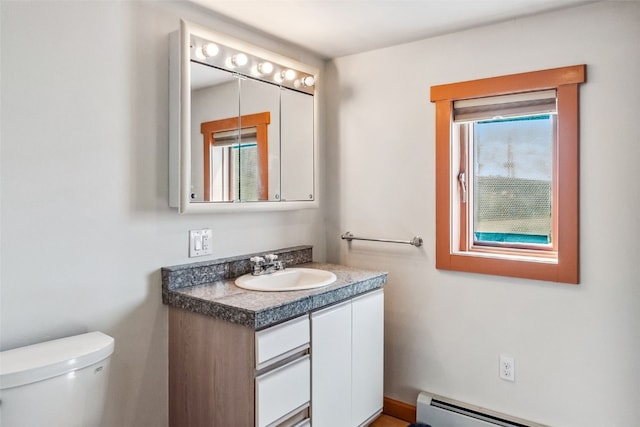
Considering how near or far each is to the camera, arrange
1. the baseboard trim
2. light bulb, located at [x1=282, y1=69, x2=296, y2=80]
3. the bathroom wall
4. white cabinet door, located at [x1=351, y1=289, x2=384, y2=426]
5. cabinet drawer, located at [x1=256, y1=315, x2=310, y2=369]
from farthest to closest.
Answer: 1. the baseboard trim
2. light bulb, located at [x1=282, y1=69, x2=296, y2=80]
3. white cabinet door, located at [x1=351, y1=289, x2=384, y2=426]
4. cabinet drawer, located at [x1=256, y1=315, x2=310, y2=369]
5. the bathroom wall

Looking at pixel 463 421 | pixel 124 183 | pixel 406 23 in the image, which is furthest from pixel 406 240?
pixel 124 183

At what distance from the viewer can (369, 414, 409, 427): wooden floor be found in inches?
95.0

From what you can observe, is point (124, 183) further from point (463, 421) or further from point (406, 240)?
point (463, 421)

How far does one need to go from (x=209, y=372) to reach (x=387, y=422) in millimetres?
1233

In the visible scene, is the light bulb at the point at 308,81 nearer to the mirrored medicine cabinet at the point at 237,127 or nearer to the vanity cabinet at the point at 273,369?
the mirrored medicine cabinet at the point at 237,127

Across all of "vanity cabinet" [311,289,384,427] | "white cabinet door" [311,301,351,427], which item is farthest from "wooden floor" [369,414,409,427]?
"white cabinet door" [311,301,351,427]

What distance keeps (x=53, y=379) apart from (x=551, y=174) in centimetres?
222

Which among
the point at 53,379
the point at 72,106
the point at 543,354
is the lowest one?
the point at 543,354

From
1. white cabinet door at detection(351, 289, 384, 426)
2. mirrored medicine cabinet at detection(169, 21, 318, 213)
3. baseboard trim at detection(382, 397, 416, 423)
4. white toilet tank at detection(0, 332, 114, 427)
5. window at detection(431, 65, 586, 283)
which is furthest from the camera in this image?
baseboard trim at detection(382, 397, 416, 423)

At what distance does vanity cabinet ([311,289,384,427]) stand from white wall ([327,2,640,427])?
0.99 ft

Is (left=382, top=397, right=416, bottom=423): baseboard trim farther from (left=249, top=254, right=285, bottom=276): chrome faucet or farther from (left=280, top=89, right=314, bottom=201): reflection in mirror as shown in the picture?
(left=280, top=89, right=314, bottom=201): reflection in mirror

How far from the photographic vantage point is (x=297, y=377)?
5.81 ft

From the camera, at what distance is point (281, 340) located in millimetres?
1679

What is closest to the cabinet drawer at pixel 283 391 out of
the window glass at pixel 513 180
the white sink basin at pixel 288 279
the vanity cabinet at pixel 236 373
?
the vanity cabinet at pixel 236 373
